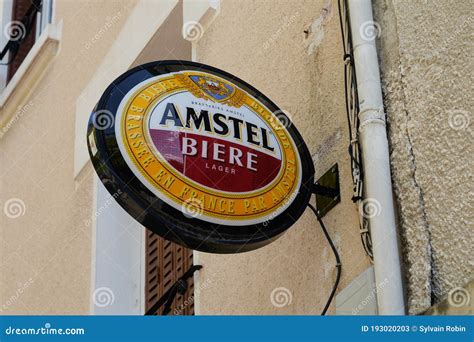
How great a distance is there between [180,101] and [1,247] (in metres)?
5.02

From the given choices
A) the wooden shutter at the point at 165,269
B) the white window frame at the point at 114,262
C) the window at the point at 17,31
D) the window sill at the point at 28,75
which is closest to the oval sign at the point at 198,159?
the wooden shutter at the point at 165,269

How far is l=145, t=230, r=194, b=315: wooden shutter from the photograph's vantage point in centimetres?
664

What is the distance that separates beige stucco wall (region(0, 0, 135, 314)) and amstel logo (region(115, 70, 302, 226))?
3.02 meters

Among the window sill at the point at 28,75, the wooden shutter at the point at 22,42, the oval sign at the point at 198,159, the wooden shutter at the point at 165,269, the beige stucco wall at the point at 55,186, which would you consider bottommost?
the oval sign at the point at 198,159

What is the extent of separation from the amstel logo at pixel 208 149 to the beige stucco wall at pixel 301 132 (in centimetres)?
34

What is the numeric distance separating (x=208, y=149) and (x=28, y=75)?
5489 mm

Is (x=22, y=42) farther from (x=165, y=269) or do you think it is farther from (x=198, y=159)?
(x=198, y=159)

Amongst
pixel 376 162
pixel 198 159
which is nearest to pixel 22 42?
pixel 198 159

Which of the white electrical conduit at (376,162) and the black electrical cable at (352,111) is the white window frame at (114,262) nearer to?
the black electrical cable at (352,111)

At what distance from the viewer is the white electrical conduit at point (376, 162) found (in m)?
4.22

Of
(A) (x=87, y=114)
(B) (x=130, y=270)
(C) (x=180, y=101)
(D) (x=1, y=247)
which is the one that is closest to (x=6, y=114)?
(D) (x=1, y=247)

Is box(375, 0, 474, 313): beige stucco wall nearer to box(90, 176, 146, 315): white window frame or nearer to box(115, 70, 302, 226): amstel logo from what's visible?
box(115, 70, 302, 226): amstel logo

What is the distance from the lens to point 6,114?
997 centimetres

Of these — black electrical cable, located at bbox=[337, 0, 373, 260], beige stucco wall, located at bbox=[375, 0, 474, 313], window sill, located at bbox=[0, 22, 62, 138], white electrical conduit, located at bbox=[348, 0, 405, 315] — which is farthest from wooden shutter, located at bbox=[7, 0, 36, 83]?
beige stucco wall, located at bbox=[375, 0, 474, 313]
